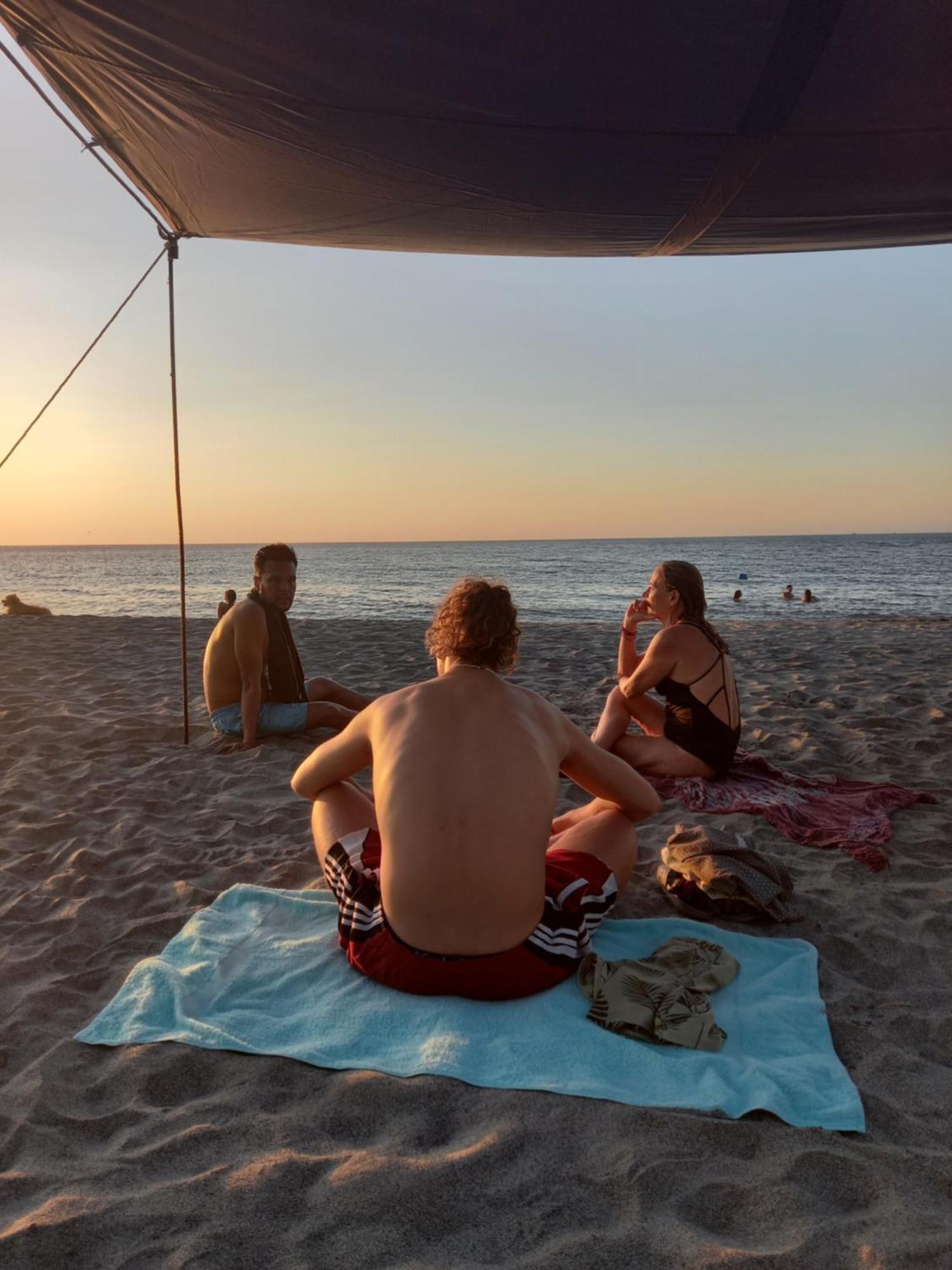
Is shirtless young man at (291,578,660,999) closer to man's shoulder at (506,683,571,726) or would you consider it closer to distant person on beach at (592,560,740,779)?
man's shoulder at (506,683,571,726)

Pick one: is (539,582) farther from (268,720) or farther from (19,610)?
(268,720)

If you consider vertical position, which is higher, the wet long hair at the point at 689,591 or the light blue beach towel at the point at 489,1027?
the wet long hair at the point at 689,591

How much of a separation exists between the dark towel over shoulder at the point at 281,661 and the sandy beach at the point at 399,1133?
152cm

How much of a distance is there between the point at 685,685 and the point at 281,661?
2.55 meters

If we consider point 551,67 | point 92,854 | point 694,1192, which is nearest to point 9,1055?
point 92,854

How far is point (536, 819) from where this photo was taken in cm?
231

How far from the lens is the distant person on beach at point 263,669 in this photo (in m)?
5.17

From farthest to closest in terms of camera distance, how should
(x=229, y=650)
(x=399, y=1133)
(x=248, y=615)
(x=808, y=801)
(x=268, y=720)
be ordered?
(x=268, y=720) → (x=229, y=650) → (x=248, y=615) → (x=808, y=801) → (x=399, y=1133)

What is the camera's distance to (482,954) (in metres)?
2.34

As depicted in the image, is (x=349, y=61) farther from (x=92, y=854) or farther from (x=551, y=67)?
(x=92, y=854)

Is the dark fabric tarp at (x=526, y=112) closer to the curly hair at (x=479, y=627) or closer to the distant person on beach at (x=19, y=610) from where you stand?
the curly hair at (x=479, y=627)

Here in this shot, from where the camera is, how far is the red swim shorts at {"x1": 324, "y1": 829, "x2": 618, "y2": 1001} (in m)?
2.36

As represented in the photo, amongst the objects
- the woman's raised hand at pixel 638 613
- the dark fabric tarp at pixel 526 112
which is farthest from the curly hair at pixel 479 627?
the woman's raised hand at pixel 638 613

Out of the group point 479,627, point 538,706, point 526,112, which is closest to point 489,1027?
point 538,706
